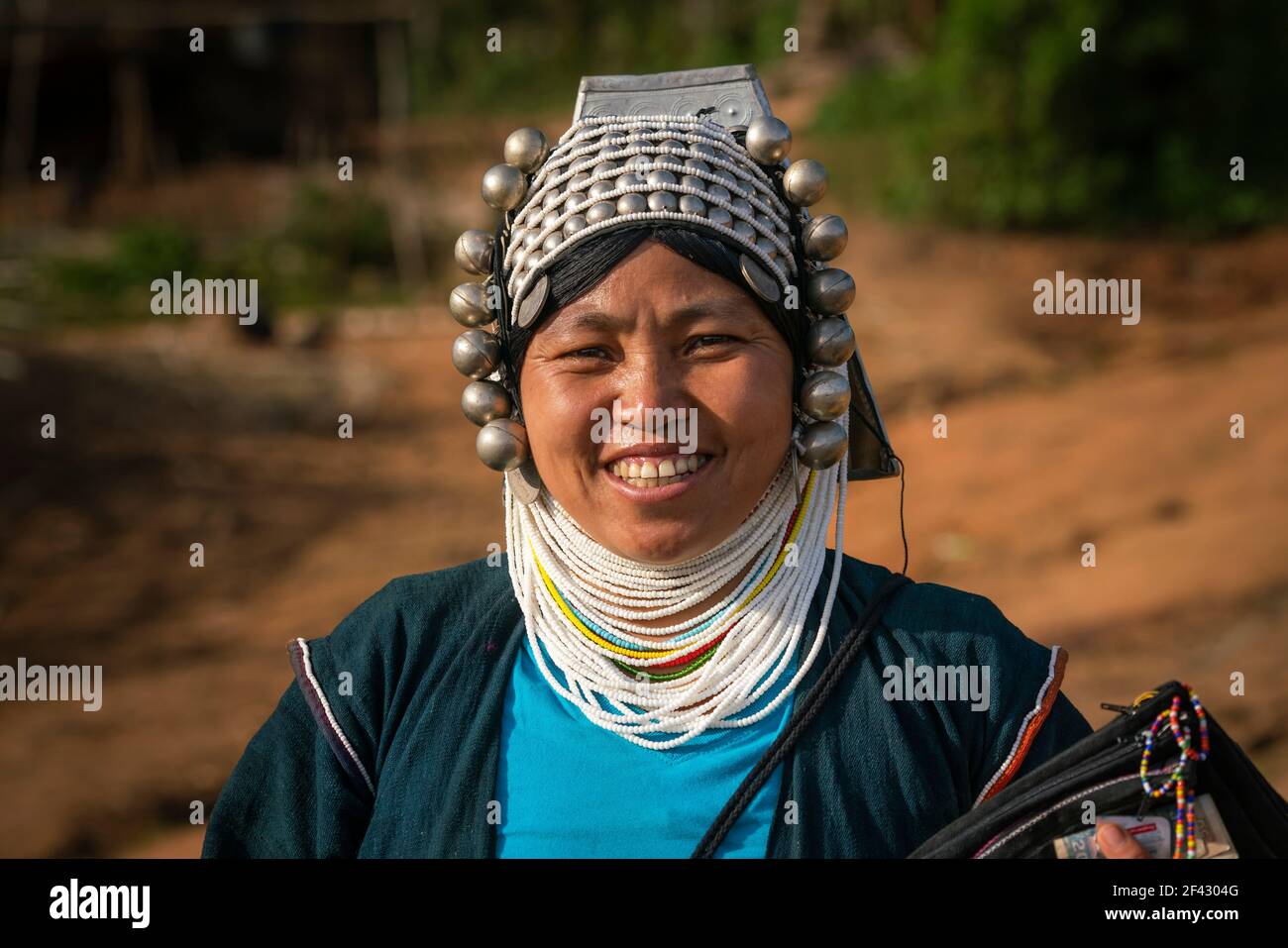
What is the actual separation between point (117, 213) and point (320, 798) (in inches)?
656

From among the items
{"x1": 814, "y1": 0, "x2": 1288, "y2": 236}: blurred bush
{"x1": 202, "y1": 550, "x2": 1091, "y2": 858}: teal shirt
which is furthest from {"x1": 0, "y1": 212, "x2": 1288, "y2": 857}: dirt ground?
{"x1": 202, "y1": 550, "x2": 1091, "y2": 858}: teal shirt

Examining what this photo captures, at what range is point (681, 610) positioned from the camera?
219 centimetres

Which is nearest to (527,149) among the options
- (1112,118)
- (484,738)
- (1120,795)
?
(484,738)

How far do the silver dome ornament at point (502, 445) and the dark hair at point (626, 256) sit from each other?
17 cm

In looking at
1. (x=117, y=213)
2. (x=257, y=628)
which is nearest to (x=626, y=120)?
(x=257, y=628)

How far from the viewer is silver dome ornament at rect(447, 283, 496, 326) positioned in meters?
2.24

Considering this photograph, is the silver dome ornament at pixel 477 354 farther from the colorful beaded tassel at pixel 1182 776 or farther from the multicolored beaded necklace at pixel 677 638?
the colorful beaded tassel at pixel 1182 776

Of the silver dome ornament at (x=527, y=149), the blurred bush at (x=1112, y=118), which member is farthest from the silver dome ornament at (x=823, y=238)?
the blurred bush at (x=1112, y=118)

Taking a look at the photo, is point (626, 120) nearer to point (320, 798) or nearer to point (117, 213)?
point (320, 798)

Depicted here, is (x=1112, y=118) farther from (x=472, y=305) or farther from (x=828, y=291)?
(x=472, y=305)

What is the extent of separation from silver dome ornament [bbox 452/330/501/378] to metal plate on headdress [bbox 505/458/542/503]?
0.55ft

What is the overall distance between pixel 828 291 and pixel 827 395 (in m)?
0.17

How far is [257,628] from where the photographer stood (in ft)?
28.4

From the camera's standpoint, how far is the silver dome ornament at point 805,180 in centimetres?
216
